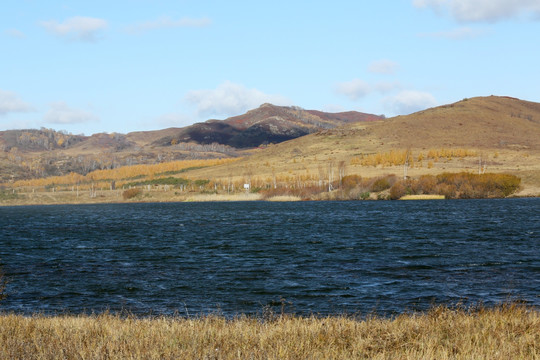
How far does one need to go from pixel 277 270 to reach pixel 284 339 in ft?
56.2

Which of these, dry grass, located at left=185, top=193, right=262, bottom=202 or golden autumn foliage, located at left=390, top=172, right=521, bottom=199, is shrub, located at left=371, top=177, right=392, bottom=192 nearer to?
golden autumn foliage, located at left=390, top=172, right=521, bottom=199

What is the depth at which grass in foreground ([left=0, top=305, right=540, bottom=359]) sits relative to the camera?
34.0 feet

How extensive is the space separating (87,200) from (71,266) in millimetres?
139442

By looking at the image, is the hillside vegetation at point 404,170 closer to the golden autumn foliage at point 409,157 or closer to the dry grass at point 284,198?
the golden autumn foliage at point 409,157

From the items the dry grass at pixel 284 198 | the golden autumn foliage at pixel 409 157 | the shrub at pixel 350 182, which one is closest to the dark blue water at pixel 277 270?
the shrub at pixel 350 182

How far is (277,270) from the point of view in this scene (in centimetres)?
2864

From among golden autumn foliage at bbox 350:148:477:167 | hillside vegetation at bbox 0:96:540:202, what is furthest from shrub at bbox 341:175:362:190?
golden autumn foliage at bbox 350:148:477:167

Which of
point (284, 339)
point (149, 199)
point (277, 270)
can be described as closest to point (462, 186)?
point (149, 199)

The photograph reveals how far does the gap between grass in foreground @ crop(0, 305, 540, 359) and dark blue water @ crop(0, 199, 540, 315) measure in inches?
214

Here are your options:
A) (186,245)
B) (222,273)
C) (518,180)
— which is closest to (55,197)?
(518,180)

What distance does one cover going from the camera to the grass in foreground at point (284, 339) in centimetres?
1036

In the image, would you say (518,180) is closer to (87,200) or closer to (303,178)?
(303,178)

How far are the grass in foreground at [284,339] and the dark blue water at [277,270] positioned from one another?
5.43 meters

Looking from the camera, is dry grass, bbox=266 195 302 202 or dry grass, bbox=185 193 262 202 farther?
dry grass, bbox=185 193 262 202
